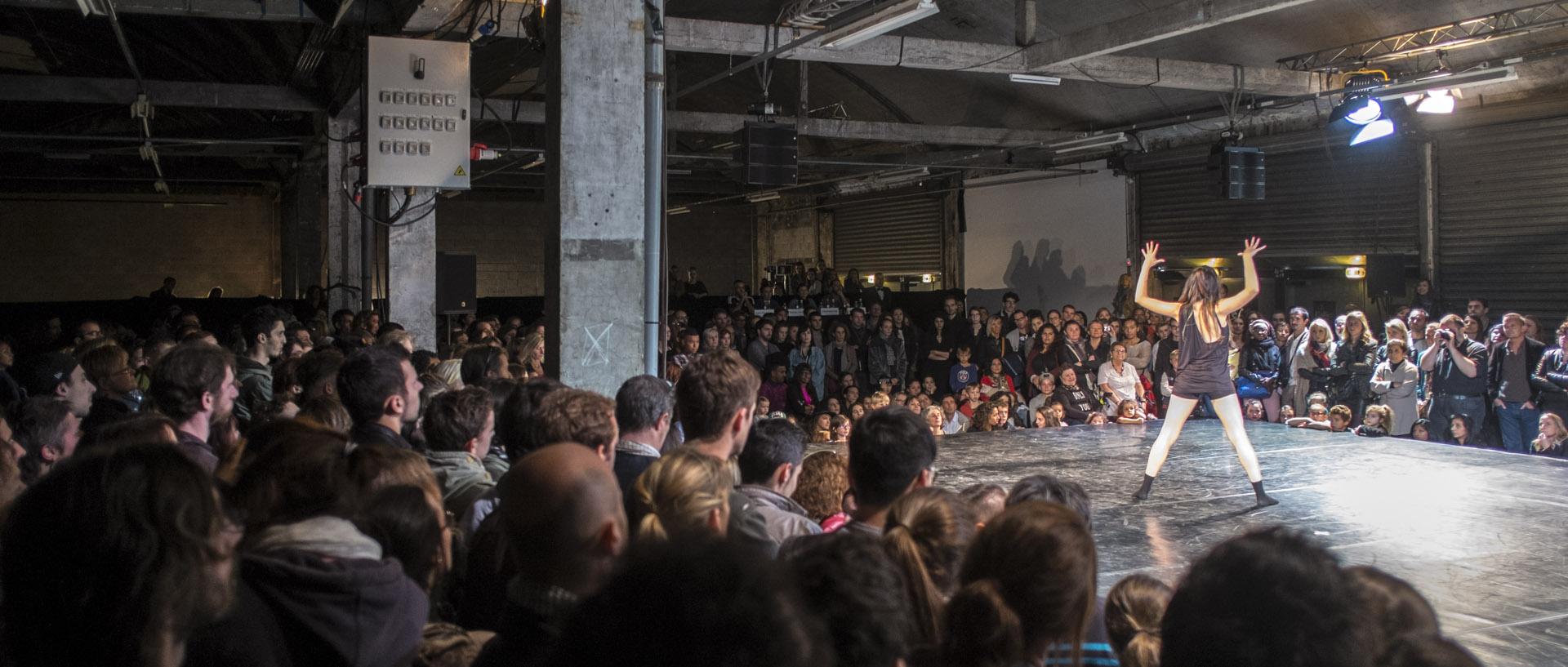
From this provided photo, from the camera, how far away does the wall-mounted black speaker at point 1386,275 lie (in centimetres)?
1266

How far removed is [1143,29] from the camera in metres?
9.92

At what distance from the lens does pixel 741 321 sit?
43.6 ft

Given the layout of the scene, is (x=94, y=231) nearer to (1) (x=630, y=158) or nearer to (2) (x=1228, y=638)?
(1) (x=630, y=158)

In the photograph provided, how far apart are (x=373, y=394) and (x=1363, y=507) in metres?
5.33

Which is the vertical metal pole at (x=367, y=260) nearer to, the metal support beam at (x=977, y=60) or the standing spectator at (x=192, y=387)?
the metal support beam at (x=977, y=60)

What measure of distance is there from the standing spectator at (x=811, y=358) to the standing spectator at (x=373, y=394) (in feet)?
27.9

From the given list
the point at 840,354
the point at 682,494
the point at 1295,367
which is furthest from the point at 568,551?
the point at 1295,367

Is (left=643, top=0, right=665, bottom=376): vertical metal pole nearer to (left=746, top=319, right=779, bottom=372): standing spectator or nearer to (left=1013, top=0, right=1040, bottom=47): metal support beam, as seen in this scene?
(left=746, top=319, right=779, bottom=372): standing spectator

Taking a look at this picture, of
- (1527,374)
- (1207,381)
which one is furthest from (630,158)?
(1527,374)

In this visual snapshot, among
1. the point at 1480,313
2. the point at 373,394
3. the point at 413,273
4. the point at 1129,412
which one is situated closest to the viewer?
the point at 373,394

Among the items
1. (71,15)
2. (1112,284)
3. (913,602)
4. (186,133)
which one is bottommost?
(913,602)

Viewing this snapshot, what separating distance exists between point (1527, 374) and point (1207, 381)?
543cm

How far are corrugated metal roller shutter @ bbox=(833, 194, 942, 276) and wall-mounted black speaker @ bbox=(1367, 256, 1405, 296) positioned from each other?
8666 mm

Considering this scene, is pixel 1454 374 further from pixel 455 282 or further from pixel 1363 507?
pixel 455 282
